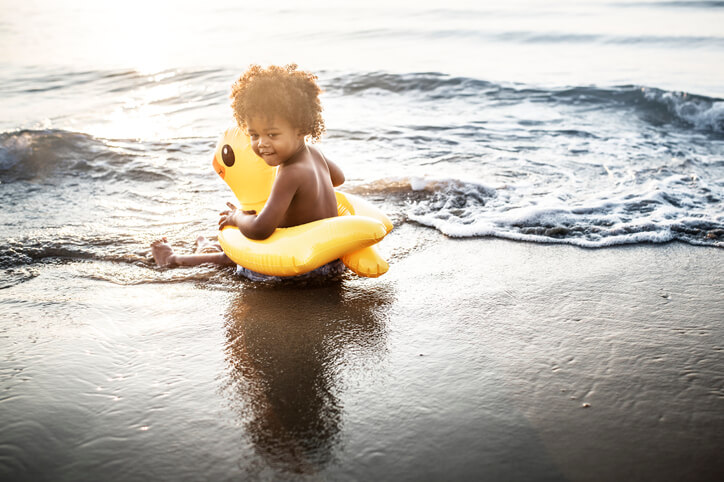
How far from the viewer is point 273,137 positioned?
3.65 metres

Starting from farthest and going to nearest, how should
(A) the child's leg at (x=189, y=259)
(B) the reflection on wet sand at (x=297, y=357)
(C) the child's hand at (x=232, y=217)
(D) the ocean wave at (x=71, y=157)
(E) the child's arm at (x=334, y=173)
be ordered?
(D) the ocean wave at (x=71, y=157) → (E) the child's arm at (x=334, y=173) → (A) the child's leg at (x=189, y=259) → (C) the child's hand at (x=232, y=217) → (B) the reflection on wet sand at (x=297, y=357)

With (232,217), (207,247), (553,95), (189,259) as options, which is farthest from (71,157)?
(553,95)

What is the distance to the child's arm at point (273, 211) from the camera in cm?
364

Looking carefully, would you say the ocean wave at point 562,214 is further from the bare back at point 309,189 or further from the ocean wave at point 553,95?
the ocean wave at point 553,95

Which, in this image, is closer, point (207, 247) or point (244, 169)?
point (244, 169)

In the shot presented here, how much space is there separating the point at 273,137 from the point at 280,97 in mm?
241

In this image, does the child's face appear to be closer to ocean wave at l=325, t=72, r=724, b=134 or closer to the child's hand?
the child's hand

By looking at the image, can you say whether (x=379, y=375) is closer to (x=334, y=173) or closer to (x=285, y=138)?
(x=285, y=138)

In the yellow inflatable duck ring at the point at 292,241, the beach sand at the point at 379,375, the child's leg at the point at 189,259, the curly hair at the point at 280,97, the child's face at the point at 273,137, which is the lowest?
the beach sand at the point at 379,375

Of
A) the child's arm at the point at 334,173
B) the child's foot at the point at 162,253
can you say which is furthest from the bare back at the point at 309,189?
the child's foot at the point at 162,253

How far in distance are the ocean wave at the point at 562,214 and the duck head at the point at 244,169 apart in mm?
1453

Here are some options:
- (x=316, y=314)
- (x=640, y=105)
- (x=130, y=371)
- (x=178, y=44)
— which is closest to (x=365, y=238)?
(x=316, y=314)

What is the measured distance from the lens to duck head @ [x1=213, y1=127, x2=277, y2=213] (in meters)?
4.11

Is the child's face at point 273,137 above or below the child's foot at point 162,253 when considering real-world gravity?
above
